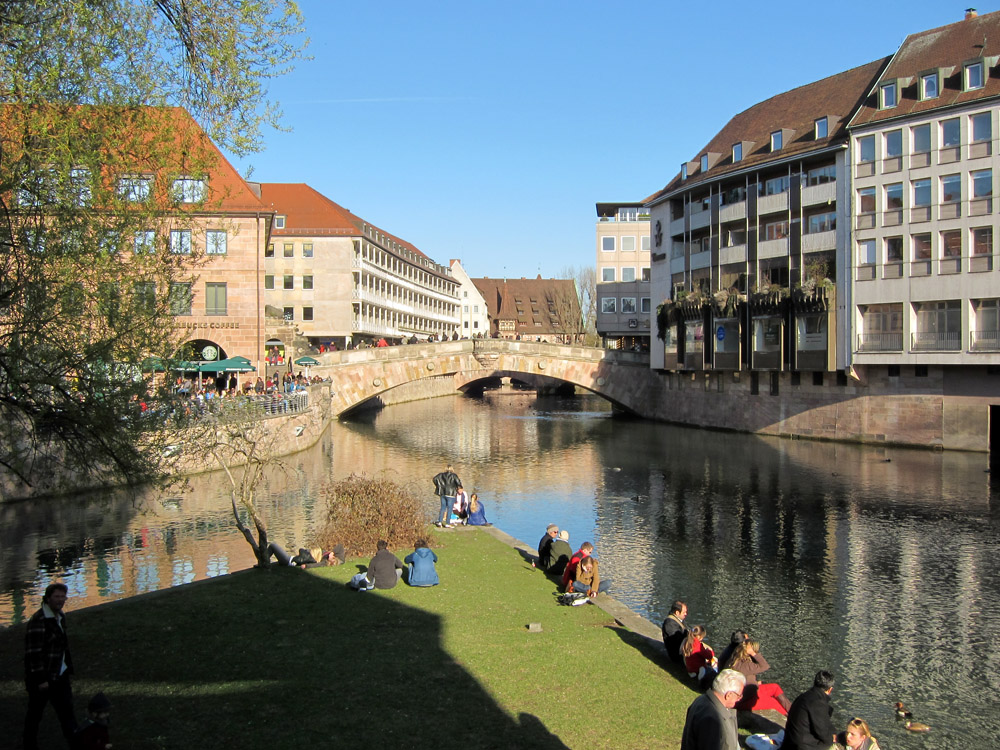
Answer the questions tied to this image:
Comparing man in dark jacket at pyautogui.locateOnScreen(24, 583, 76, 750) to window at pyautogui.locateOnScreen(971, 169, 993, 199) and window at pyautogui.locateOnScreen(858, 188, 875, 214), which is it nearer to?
window at pyautogui.locateOnScreen(971, 169, 993, 199)

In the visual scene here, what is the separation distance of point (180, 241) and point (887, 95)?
32.6 metres

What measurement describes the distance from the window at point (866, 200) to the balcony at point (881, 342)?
16.7ft

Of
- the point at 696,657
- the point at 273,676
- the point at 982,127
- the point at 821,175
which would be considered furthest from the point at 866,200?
the point at 273,676

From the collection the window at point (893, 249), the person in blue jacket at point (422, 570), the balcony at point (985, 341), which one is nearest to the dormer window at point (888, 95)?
the window at point (893, 249)

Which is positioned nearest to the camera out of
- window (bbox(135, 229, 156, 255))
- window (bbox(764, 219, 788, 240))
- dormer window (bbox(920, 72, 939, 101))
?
window (bbox(135, 229, 156, 255))

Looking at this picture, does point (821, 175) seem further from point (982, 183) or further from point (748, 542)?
point (748, 542)

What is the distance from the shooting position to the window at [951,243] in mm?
33094

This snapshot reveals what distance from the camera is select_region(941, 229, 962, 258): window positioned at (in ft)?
109

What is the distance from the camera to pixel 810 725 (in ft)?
25.7

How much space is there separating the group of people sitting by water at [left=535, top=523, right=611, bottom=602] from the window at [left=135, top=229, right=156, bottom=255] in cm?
773

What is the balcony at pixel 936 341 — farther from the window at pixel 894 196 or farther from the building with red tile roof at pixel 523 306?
the building with red tile roof at pixel 523 306

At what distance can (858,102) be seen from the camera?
3803cm

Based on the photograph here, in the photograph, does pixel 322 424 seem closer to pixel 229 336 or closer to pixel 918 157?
pixel 229 336

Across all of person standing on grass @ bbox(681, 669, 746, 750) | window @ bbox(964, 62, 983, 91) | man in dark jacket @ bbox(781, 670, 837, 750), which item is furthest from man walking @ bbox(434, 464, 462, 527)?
window @ bbox(964, 62, 983, 91)
